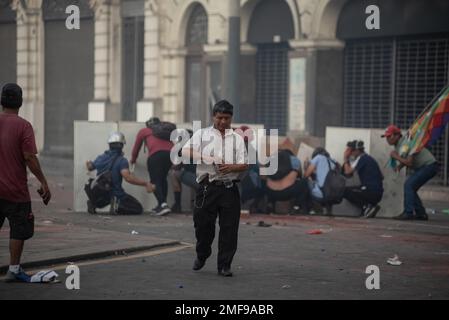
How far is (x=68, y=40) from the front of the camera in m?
30.7

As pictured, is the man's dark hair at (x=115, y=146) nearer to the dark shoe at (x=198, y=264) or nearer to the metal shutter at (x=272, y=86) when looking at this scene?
the dark shoe at (x=198, y=264)

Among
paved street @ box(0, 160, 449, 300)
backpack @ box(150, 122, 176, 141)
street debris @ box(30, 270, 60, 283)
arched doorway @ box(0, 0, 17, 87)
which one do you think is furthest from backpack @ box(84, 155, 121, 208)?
arched doorway @ box(0, 0, 17, 87)

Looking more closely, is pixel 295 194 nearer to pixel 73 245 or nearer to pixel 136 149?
pixel 136 149

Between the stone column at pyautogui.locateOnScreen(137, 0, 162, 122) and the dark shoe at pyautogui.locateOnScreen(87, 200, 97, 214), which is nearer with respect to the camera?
the dark shoe at pyautogui.locateOnScreen(87, 200, 97, 214)

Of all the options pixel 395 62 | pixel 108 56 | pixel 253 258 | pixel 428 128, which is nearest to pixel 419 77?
pixel 395 62

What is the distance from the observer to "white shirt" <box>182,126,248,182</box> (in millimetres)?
9805

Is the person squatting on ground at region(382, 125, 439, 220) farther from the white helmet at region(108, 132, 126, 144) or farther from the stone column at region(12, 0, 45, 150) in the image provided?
the stone column at region(12, 0, 45, 150)

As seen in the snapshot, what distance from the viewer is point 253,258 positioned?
1109 cm

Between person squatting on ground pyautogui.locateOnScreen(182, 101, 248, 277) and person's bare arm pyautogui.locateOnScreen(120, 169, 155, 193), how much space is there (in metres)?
5.96

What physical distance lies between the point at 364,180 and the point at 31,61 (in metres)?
Result: 18.0

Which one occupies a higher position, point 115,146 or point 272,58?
point 272,58

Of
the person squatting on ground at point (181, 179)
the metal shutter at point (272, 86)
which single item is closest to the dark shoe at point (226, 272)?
the person squatting on ground at point (181, 179)

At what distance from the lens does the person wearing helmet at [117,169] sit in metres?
15.8

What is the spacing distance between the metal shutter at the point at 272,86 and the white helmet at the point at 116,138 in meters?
9.73
